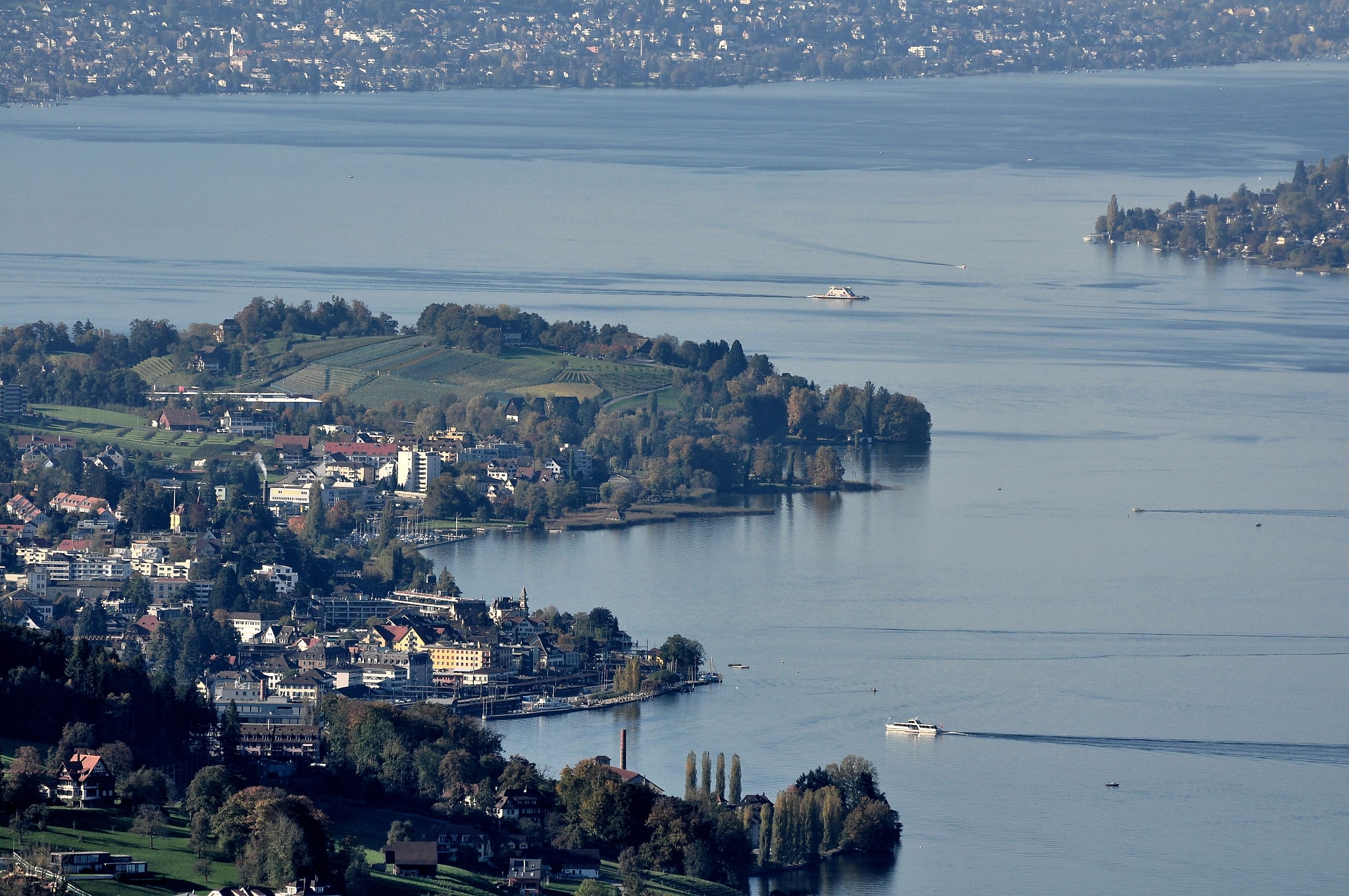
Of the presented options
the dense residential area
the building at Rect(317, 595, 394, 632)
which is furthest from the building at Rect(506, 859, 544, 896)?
the dense residential area

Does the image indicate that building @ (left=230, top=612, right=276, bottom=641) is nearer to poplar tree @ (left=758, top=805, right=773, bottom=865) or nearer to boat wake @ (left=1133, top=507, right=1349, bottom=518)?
poplar tree @ (left=758, top=805, right=773, bottom=865)

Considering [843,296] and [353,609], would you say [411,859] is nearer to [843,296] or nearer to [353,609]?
[353,609]

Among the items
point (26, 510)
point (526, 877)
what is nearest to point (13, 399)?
point (26, 510)

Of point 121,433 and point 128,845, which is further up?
point 128,845

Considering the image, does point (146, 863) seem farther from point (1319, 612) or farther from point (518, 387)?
point (518, 387)

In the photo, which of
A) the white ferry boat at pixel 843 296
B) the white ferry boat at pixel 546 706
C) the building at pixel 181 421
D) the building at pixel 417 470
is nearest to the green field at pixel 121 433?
the building at pixel 181 421
